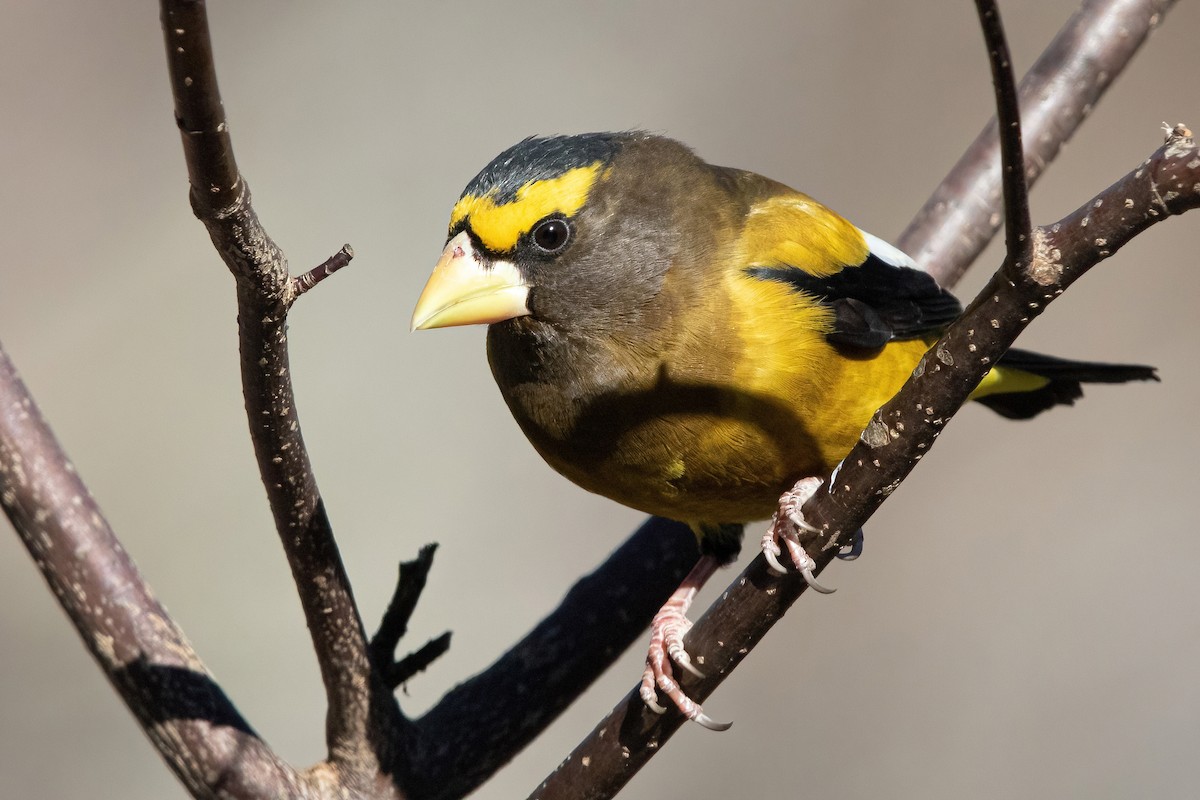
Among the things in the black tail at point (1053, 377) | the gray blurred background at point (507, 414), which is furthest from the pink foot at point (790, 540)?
the gray blurred background at point (507, 414)

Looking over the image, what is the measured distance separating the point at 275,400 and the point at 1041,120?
2.21 m

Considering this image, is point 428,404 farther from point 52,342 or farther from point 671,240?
point 671,240

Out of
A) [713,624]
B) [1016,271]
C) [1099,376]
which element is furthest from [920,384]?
[1099,376]

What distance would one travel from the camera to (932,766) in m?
4.96

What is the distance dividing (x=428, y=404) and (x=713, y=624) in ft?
12.4

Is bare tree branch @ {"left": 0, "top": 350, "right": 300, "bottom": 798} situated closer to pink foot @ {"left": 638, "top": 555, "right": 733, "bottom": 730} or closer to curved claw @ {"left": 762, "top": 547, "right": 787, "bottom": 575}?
pink foot @ {"left": 638, "top": 555, "right": 733, "bottom": 730}

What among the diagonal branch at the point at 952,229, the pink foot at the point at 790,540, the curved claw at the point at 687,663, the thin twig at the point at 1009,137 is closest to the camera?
the thin twig at the point at 1009,137

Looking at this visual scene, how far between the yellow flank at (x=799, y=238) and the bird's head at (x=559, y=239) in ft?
0.58

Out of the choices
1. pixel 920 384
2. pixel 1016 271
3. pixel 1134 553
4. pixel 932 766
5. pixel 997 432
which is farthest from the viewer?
pixel 997 432

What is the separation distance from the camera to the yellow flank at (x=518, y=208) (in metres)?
2.41

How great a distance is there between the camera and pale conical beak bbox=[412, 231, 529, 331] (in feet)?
7.72

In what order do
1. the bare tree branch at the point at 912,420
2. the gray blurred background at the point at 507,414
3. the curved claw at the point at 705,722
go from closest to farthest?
the bare tree branch at the point at 912,420 → the curved claw at the point at 705,722 → the gray blurred background at the point at 507,414

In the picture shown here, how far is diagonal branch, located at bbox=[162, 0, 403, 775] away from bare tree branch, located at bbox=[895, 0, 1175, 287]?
1864mm

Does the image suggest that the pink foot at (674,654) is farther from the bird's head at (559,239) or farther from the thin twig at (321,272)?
the thin twig at (321,272)
